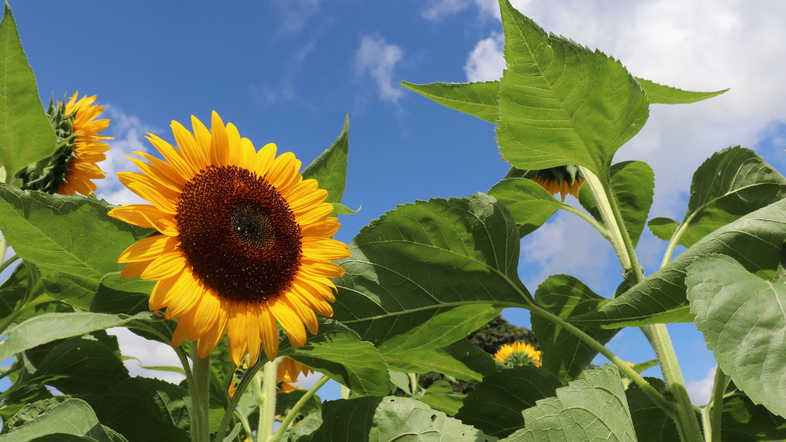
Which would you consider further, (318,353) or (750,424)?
(750,424)

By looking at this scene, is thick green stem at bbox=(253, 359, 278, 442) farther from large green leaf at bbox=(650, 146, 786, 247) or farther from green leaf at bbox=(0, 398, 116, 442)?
large green leaf at bbox=(650, 146, 786, 247)

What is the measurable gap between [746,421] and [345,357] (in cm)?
130

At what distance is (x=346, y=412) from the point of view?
1347 millimetres

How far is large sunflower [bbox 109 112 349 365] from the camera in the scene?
3.66 feet

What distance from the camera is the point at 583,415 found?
1061 mm

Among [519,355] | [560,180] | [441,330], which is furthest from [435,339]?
[519,355]

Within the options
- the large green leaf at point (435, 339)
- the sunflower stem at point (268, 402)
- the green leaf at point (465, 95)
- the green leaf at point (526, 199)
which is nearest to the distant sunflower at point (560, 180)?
the green leaf at point (526, 199)

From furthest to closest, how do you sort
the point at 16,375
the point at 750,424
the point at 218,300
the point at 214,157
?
the point at 16,375 → the point at 750,424 → the point at 214,157 → the point at 218,300

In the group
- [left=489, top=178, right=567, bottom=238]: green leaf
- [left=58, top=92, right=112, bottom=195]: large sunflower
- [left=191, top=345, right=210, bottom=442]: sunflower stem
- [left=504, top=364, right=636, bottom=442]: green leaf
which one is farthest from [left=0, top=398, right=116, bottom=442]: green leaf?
[left=58, top=92, right=112, bottom=195]: large sunflower

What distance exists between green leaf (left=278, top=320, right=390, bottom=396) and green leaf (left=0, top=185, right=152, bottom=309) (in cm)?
42

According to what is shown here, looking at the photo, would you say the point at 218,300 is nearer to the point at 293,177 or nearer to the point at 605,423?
the point at 293,177

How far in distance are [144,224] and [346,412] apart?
2.05 feet

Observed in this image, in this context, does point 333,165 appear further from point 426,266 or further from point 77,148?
point 77,148

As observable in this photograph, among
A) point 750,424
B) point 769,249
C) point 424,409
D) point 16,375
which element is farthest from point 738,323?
point 16,375
